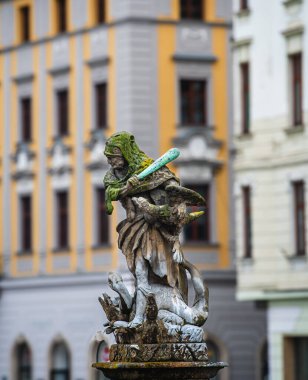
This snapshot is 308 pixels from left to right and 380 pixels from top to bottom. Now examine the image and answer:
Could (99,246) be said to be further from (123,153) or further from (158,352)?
(158,352)

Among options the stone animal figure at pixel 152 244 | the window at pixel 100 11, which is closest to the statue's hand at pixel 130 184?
the stone animal figure at pixel 152 244

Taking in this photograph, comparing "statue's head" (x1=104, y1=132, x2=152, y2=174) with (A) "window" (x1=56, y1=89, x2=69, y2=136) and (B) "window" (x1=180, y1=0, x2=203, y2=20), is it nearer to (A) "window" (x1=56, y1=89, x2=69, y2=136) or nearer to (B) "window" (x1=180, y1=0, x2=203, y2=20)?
(B) "window" (x1=180, y1=0, x2=203, y2=20)

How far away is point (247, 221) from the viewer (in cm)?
5566

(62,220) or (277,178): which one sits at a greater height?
(277,178)

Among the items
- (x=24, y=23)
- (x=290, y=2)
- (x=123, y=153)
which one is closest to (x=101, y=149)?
(x=24, y=23)

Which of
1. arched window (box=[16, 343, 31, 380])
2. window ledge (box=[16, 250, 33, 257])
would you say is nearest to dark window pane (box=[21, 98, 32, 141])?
window ledge (box=[16, 250, 33, 257])

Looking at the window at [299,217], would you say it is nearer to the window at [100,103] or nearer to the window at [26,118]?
the window at [100,103]

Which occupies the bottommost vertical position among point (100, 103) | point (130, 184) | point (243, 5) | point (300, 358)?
point (300, 358)

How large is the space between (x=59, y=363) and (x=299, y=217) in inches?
608

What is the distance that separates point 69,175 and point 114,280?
47.2 metres

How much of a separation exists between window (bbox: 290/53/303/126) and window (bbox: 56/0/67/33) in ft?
50.2

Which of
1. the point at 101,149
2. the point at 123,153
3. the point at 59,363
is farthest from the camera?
the point at 59,363

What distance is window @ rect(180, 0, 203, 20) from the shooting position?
65.2m

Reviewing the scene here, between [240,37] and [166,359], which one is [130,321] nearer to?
[166,359]
